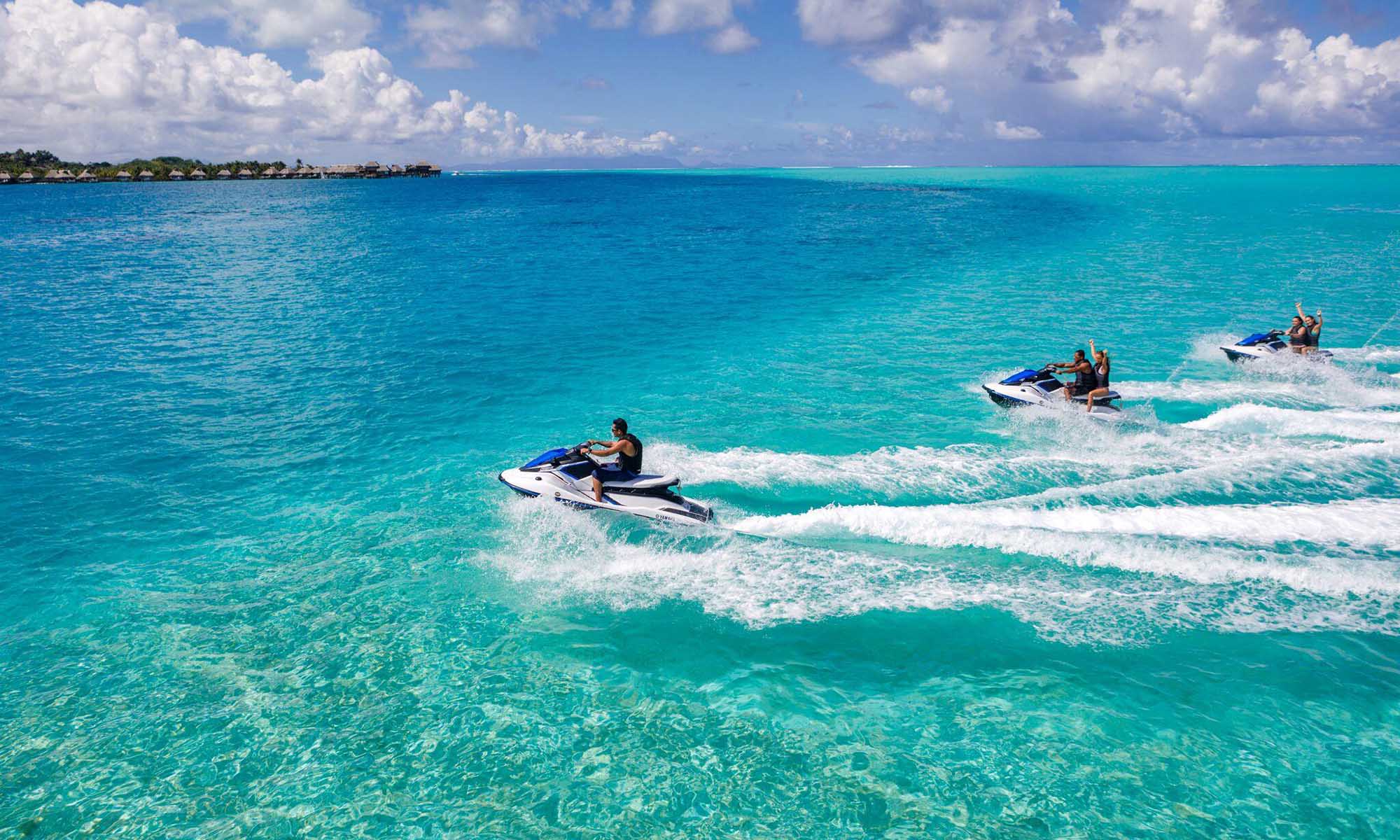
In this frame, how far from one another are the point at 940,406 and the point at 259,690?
19.0 m

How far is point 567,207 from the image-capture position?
11900 centimetres

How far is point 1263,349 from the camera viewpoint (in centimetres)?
2530

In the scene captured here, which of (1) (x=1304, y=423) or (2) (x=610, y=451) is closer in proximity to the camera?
(2) (x=610, y=451)

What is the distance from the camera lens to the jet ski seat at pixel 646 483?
15172mm

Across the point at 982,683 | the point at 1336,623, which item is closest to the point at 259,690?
the point at 982,683

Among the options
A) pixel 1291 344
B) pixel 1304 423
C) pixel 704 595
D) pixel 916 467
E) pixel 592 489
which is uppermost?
pixel 1291 344

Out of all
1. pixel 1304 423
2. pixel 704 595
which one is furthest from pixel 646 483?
pixel 1304 423

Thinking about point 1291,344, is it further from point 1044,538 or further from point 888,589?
point 888,589

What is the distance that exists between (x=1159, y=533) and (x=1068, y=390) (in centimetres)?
725

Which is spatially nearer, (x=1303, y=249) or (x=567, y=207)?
(x=1303, y=249)

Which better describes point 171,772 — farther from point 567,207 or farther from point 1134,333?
point 567,207

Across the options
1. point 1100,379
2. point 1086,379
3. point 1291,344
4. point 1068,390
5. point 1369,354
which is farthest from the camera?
point 1369,354

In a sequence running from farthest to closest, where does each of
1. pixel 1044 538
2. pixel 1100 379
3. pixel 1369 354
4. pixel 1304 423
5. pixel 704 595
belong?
pixel 1369 354
pixel 1100 379
pixel 1304 423
pixel 1044 538
pixel 704 595

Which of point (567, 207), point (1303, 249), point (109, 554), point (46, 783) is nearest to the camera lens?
point (46, 783)
